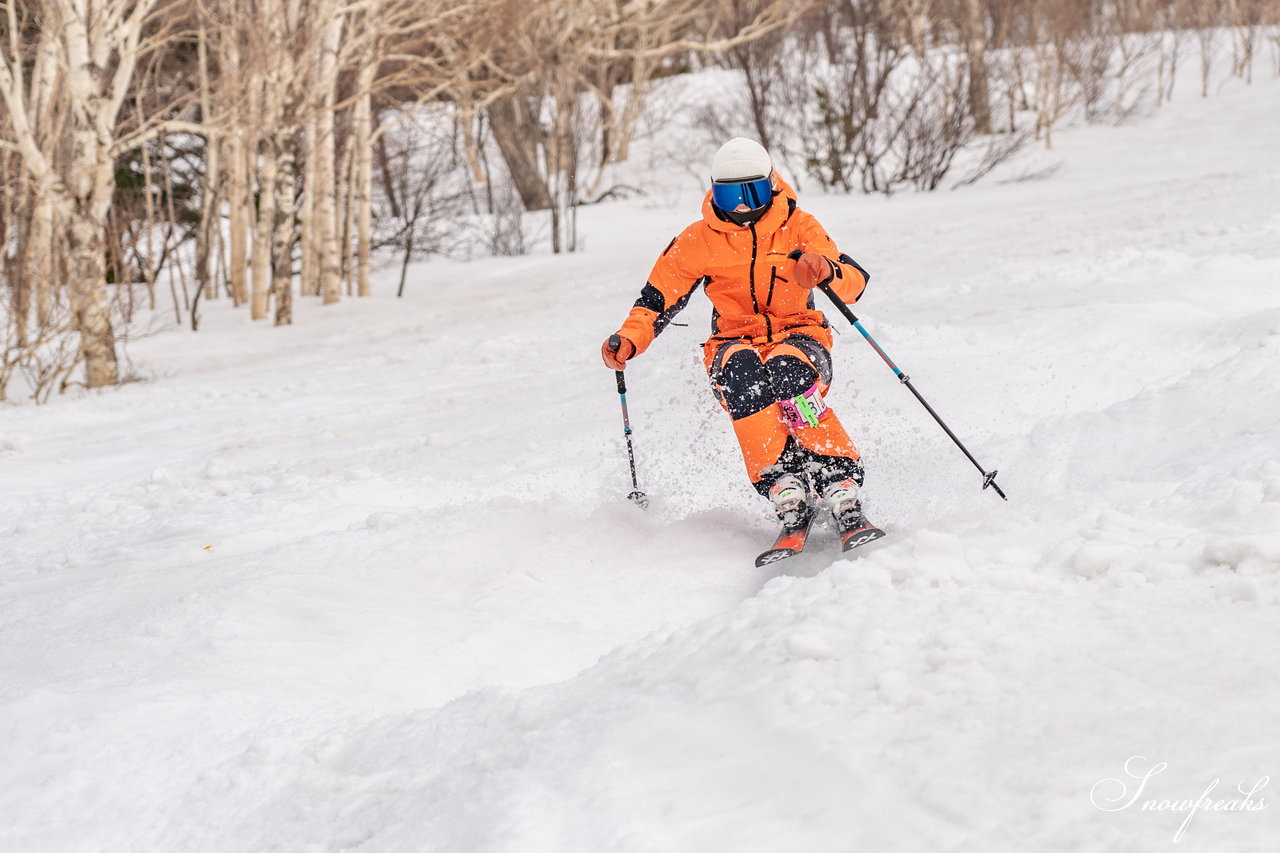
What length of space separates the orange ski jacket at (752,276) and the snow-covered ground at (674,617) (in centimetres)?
75

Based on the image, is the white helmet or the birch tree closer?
the white helmet

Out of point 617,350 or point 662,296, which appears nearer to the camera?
point 617,350

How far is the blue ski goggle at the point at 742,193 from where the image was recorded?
395cm

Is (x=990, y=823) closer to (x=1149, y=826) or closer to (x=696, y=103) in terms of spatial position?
(x=1149, y=826)

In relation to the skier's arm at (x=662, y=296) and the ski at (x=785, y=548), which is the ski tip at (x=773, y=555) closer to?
the ski at (x=785, y=548)

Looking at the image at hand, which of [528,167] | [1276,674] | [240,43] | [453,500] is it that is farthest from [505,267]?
[1276,674]

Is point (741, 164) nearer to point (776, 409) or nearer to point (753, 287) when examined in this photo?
point (753, 287)

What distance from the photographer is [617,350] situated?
421cm

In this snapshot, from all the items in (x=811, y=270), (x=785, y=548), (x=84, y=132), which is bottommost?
(x=785, y=548)

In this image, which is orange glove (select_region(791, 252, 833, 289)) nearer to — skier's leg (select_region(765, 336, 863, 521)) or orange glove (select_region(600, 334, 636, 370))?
skier's leg (select_region(765, 336, 863, 521))

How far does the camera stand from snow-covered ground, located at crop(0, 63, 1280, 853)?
2043 mm

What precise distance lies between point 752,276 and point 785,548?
0.95m

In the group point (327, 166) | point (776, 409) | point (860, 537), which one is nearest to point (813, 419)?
point (776, 409)

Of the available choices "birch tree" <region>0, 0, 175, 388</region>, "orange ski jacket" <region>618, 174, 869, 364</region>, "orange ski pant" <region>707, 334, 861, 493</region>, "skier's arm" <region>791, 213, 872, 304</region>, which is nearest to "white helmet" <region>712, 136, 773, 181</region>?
"orange ski jacket" <region>618, 174, 869, 364</region>
